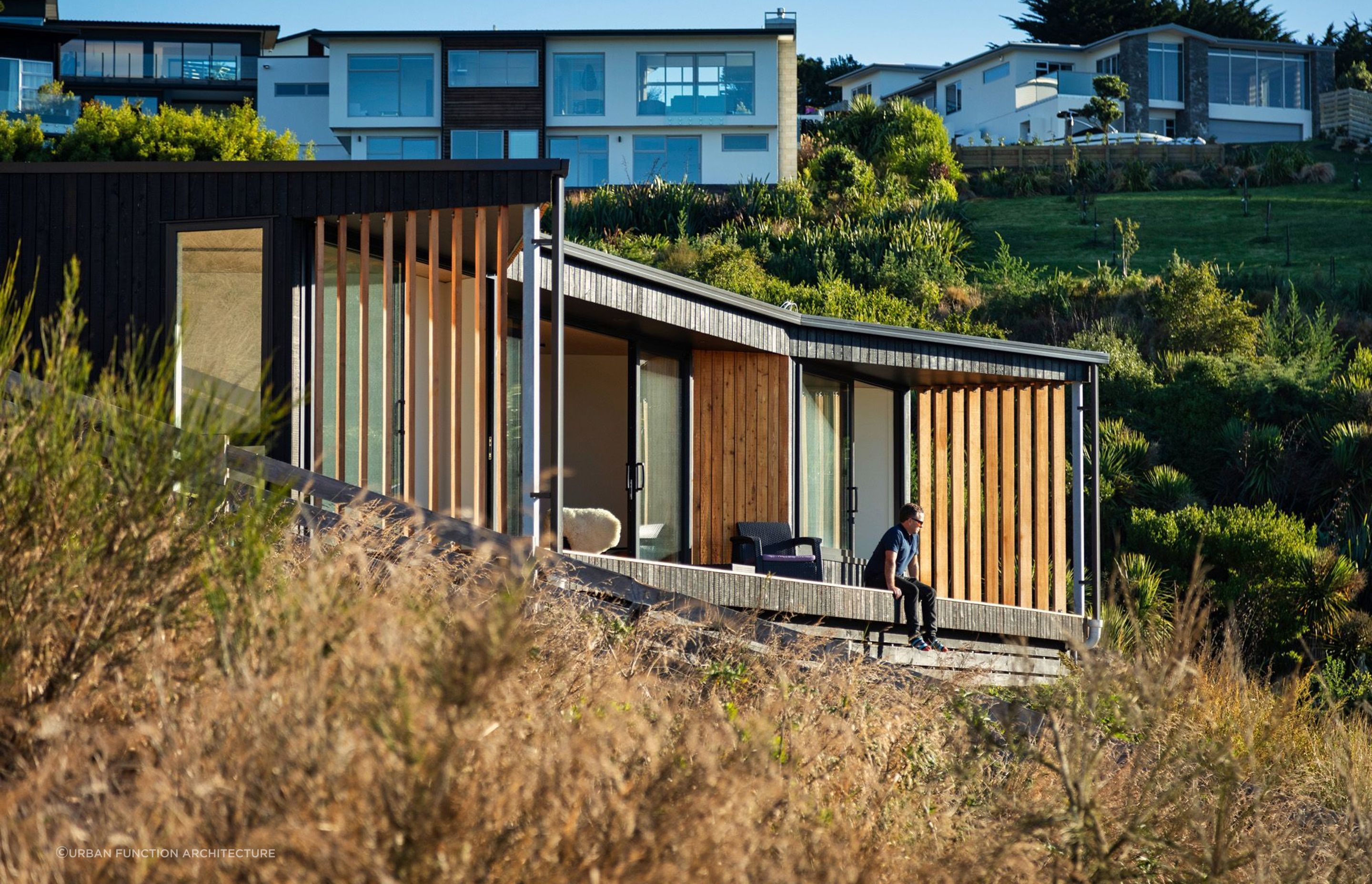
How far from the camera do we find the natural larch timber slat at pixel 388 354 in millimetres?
7105

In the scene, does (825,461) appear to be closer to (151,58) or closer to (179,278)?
(179,278)

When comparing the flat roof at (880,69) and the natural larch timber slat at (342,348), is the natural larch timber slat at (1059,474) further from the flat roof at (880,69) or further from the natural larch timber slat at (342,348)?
the flat roof at (880,69)

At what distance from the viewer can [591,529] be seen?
8.66 metres

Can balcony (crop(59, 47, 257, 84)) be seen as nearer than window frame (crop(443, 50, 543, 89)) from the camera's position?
No

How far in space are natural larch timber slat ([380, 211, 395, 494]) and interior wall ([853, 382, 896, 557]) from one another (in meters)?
5.59

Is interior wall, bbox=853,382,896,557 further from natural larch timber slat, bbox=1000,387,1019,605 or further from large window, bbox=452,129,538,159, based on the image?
large window, bbox=452,129,538,159

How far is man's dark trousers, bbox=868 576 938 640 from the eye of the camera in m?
9.23

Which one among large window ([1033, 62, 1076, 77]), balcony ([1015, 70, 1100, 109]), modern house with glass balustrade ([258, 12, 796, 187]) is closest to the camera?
modern house with glass balustrade ([258, 12, 796, 187])

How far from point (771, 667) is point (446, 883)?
99.4 inches

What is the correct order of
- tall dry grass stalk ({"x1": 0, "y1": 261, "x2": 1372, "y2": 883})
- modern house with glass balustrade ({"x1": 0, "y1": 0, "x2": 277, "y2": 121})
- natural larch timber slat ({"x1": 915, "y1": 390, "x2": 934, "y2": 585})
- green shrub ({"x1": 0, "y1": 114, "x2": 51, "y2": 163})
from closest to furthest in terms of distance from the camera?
tall dry grass stalk ({"x1": 0, "y1": 261, "x2": 1372, "y2": 883}), natural larch timber slat ({"x1": 915, "y1": 390, "x2": 934, "y2": 585}), green shrub ({"x1": 0, "y1": 114, "x2": 51, "y2": 163}), modern house with glass balustrade ({"x1": 0, "y1": 0, "x2": 277, "y2": 121})

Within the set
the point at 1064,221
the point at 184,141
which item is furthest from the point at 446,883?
the point at 1064,221

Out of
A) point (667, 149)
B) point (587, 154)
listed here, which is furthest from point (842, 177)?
point (587, 154)

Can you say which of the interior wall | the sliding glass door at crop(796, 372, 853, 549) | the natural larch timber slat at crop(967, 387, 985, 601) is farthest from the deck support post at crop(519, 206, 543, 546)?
the interior wall

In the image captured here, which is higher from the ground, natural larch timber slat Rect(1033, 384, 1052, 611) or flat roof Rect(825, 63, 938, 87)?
flat roof Rect(825, 63, 938, 87)
